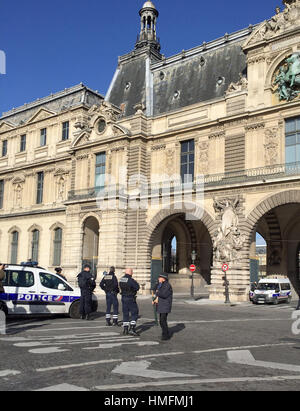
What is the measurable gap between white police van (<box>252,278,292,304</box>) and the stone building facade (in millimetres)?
927

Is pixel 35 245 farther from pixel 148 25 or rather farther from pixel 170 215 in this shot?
pixel 148 25

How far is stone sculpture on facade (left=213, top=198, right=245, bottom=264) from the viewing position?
29219 mm

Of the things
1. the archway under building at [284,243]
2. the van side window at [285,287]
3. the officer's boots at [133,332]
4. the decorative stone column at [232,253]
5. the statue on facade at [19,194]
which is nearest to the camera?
the officer's boots at [133,332]

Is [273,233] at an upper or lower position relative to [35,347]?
upper

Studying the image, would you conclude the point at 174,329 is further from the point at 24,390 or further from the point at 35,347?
the point at 24,390

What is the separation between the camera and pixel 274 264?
35.0 metres

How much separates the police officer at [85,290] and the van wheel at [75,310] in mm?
377

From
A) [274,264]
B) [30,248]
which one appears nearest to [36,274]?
[274,264]

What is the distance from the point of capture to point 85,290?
1694cm

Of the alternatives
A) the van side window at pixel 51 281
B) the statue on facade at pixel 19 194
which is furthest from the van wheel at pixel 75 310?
the statue on facade at pixel 19 194

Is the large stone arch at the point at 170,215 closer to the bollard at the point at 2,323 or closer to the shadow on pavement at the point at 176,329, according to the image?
the shadow on pavement at the point at 176,329

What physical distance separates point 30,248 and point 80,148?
12.0 meters

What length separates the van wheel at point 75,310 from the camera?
17.4 m

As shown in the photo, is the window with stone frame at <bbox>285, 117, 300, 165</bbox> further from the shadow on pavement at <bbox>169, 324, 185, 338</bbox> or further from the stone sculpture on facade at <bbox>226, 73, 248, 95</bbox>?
the shadow on pavement at <bbox>169, 324, 185, 338</bbox>
